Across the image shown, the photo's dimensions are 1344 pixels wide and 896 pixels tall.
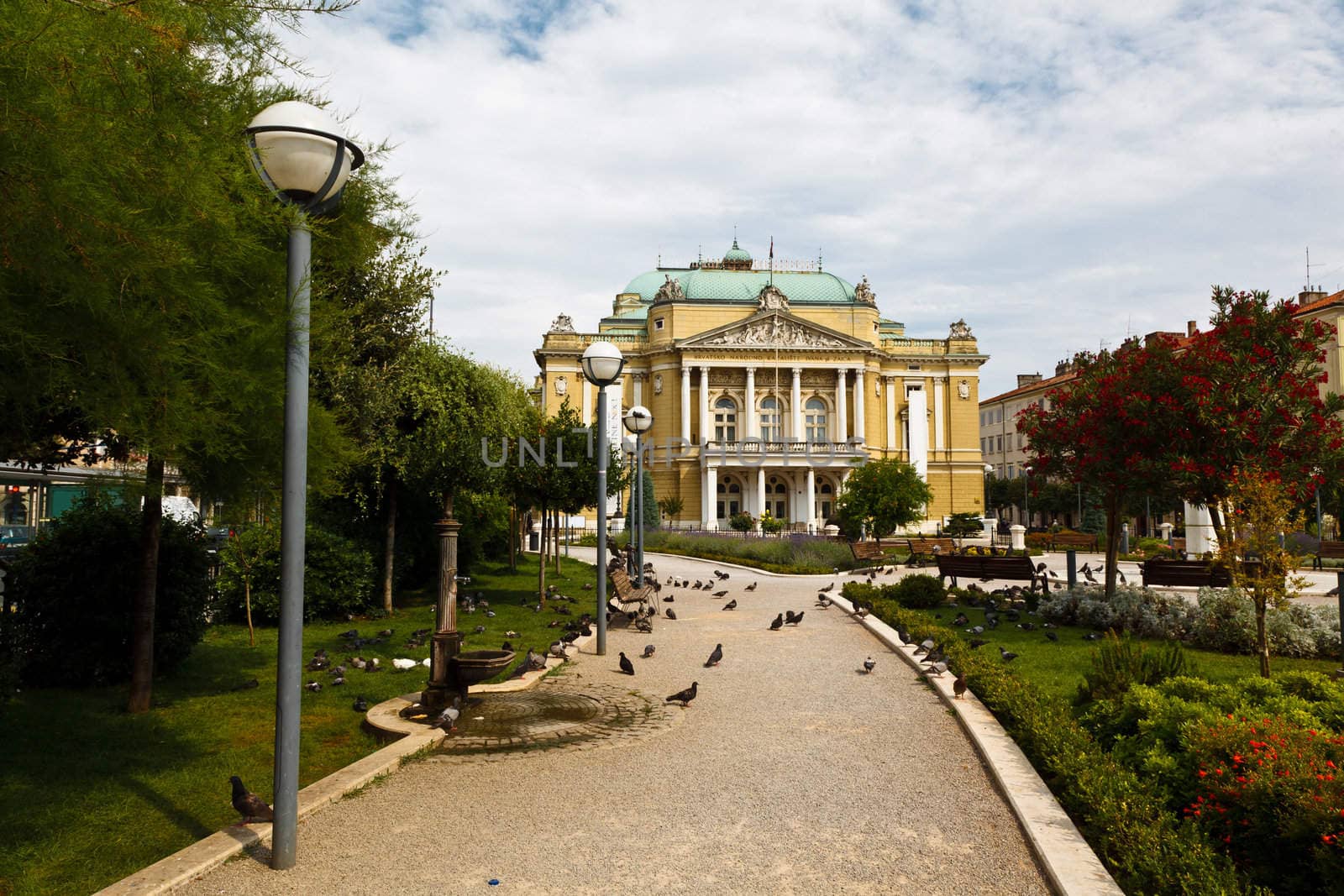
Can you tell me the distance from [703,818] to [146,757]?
425 cm

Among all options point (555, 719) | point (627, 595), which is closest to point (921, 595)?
point (627, 595)

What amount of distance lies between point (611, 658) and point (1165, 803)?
723cm

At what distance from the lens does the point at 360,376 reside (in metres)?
13.6

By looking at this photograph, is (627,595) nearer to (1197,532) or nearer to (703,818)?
(703,818)

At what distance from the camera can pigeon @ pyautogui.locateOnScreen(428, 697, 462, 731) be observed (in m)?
7.28

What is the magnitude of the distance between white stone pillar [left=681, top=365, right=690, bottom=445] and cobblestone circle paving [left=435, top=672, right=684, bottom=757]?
53847 millimetres

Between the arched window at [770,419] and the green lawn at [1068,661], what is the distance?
52464 mm

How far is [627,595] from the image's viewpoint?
14.5 metres

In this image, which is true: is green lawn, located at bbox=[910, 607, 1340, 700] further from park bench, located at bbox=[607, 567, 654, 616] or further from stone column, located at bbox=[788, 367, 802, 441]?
stone column, located at bbox=[788, 367, 802, 441]

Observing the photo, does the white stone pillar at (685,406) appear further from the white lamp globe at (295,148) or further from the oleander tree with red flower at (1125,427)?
the white lamp globe at (295,148)

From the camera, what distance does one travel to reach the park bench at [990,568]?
56.4 ft

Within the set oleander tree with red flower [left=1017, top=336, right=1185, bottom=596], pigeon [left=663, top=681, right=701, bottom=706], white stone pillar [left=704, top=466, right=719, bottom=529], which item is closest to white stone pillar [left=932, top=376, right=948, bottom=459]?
white stone pillar [left=704, top=466, right=719, bottom=529]

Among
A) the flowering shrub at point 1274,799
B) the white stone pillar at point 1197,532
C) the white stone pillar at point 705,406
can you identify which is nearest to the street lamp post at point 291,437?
the flowering shrub at point 1274,799

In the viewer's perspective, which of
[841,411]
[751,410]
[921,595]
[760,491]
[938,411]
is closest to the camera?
[921,595]
